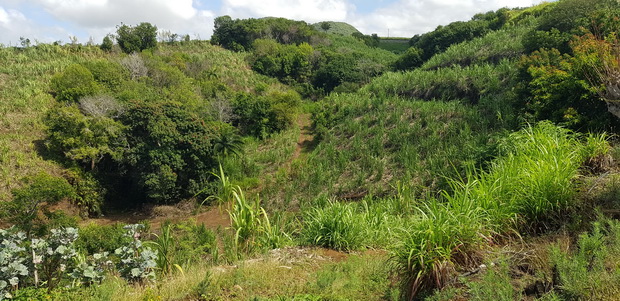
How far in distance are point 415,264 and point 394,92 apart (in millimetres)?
19518

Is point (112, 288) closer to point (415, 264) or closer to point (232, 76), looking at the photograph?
point (415, 264)

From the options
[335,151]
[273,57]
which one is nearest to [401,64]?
[273,57]

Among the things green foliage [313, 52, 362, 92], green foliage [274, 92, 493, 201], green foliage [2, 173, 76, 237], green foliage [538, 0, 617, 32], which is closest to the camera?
green foliage [2, 173, 76, 237]

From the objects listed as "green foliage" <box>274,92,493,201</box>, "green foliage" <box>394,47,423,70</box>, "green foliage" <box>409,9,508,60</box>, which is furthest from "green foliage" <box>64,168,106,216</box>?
"green foliage" <box>409,9,508,60</box>

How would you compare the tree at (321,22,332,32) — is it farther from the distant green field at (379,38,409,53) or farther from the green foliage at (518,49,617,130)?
the green foliage at (518,49,617,130)

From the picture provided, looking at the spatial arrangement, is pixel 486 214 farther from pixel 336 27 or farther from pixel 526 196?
pixel 336 27

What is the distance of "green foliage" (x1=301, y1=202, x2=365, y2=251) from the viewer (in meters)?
4.93

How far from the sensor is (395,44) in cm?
5931

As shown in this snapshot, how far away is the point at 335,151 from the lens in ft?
58.4

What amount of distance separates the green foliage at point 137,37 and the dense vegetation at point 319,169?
178 mm

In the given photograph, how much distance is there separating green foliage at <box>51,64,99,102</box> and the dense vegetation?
5.3 inches

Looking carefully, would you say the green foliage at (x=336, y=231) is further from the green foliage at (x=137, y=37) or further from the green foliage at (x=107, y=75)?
the green foliage at (x=137, y=37)

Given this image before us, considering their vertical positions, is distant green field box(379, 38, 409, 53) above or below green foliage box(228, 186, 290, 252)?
above

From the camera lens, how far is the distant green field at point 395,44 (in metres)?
55.5
